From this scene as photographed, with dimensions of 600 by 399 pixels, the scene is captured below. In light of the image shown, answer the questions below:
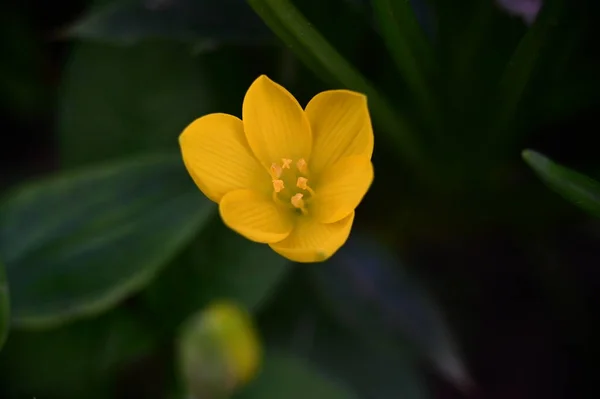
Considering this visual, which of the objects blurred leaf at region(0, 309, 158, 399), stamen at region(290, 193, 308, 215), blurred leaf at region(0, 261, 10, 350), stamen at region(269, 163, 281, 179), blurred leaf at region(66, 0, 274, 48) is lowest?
blurred leaf at region(0, 309, 158, 399)

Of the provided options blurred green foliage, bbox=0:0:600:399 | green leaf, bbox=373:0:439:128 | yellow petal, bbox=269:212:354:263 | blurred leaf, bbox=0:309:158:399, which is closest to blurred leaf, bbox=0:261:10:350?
blurred green foliage, bbox=0:0:600:399

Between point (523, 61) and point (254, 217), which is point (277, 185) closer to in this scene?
point (254, 217)

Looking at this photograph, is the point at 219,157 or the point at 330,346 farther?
the point at 330,346

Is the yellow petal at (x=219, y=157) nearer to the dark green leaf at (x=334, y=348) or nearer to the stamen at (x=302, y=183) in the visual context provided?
the stamen at (x=302, y=183)

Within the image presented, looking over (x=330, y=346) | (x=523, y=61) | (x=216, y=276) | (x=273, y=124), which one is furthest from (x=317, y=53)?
(x=330, y=346)

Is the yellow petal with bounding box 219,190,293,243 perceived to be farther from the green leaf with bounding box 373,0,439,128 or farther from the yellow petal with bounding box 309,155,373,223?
the green leaf with bounding box 373,0,439,128

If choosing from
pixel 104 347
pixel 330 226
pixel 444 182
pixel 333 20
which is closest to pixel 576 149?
pixel 444 182

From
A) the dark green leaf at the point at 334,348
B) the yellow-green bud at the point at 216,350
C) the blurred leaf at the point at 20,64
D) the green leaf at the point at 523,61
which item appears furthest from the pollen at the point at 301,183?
the blurred leaf at the point at 20,64
